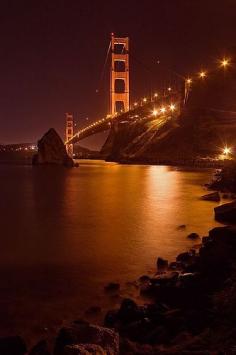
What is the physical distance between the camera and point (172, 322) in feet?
13.6

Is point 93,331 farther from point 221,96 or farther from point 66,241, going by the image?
point 221,96

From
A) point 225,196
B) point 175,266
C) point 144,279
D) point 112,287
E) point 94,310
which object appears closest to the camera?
point 94,310

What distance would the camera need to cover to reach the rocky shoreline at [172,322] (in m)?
3.43

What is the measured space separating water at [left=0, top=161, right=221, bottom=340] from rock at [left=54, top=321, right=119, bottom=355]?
3.35 feet

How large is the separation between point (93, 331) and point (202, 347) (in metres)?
0.94

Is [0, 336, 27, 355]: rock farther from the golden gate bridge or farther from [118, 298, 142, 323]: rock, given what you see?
the golden gate bridge

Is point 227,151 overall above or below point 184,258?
above

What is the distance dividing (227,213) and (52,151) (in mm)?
42329

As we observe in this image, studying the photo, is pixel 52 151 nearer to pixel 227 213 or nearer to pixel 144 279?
pixel 227 213

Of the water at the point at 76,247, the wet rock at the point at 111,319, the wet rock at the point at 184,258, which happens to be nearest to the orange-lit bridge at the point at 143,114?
the water at the point at 76,247

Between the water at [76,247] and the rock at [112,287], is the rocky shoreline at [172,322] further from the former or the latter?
the water at [76,247]

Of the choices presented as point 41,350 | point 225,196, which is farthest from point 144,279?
point 225,196

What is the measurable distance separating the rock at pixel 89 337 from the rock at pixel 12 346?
370 millimetres

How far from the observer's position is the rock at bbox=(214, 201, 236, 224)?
10695 millimetres
